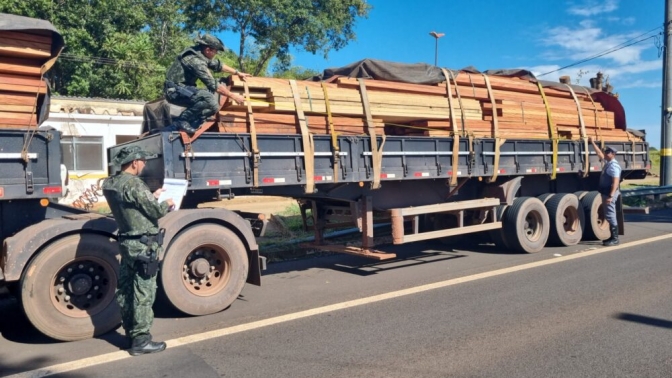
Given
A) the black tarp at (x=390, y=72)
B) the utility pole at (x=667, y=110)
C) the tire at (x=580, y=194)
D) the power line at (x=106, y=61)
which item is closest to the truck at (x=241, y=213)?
the tire at (x=580, y=194)

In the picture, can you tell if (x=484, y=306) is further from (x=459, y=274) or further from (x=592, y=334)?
(x=459, y=274)

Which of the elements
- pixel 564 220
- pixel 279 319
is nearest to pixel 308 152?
pixel 279 319

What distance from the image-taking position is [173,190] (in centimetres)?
533

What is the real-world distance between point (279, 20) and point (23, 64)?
1780 centimetres

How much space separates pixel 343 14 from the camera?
23.1 m

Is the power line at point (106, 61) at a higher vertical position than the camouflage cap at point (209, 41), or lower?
higher

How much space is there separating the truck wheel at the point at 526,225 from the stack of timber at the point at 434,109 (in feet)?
3.81

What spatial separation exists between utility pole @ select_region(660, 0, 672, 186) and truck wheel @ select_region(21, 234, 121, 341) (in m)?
17.1

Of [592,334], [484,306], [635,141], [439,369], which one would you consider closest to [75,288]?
[439,369]

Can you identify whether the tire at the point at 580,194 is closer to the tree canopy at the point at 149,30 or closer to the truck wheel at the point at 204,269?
the truck wheel at the point at 204,269

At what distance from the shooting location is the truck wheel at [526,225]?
8.70 metres

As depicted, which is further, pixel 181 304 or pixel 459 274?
pixel 459 274

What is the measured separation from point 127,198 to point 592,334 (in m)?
4.16

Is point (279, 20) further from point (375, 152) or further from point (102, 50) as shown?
point (375, 152)
